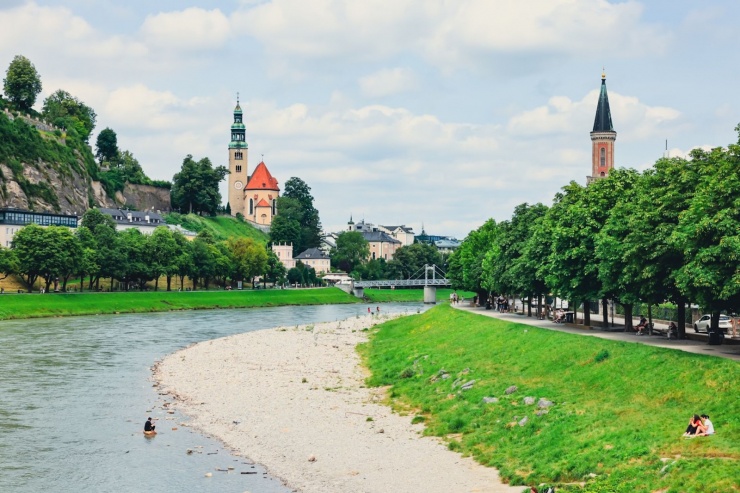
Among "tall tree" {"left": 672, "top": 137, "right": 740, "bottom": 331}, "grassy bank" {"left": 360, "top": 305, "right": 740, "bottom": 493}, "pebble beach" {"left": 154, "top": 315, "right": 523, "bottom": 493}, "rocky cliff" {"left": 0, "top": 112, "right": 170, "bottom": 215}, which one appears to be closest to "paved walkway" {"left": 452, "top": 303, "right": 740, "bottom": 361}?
"tall tree" {"left": 672, "top": 137, "right": 740, "bottom": 331}

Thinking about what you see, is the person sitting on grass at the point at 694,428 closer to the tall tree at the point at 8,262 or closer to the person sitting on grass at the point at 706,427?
the person sitting on grass at the point at 706,427

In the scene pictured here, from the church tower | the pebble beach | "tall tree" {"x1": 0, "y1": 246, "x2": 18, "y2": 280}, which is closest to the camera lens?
the pebble beach

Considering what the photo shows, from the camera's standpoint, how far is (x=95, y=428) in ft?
145

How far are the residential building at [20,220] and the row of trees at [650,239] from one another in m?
101

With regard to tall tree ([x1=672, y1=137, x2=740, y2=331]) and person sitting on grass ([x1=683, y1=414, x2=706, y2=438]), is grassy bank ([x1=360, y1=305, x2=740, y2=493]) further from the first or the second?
tall tree ([x1=672, y1=137, x2=740, y2=331])

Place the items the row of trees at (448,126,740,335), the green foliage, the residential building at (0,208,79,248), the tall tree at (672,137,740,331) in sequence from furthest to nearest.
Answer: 1. the green foliage
2. the residential building at (0,208,79,248)
3. the row of trees at (448,126,740,335)
4. the tall tree at (672,137,740,331)

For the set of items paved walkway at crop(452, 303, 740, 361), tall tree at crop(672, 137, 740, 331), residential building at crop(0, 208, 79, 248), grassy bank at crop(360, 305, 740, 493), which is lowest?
grassy bank at crop(360, 305, 740, 493)

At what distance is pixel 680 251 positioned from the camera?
48844mm

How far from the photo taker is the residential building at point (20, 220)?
A: 158 m

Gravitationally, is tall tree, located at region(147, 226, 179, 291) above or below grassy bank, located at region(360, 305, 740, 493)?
above

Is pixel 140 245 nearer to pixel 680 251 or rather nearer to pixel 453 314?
pixel 453 314

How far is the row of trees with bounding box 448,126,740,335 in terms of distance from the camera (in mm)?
→ 43188

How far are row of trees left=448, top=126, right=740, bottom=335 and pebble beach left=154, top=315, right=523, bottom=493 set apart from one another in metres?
15.4

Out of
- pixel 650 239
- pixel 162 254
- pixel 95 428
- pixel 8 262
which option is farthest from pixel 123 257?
pixel 650 239
